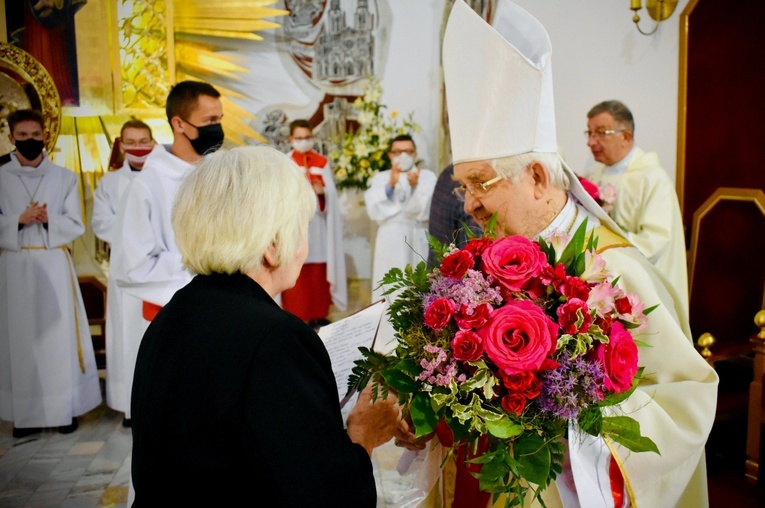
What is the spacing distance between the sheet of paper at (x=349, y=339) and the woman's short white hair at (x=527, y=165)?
479mm

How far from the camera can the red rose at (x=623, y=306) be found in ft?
4.49

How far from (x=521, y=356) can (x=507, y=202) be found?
2.21 ft

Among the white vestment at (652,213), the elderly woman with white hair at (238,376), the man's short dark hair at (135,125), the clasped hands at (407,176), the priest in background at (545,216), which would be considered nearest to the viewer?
the elderly woman with white hair at (238,376)

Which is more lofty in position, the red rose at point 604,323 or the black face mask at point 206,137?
the black face mask at point 206,137

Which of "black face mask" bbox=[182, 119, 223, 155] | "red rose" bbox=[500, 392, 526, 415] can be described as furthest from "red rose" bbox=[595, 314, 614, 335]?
"black face mask" bbox=[182, 119, 223, 155]

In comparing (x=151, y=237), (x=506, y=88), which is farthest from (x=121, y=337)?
(x=506, y=88)

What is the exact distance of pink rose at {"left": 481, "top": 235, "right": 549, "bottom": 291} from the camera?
133 centimetres

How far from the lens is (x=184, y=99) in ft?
10.2

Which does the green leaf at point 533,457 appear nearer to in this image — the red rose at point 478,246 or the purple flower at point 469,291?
the purple flower at point 469,291

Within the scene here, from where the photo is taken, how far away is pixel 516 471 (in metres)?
1.32

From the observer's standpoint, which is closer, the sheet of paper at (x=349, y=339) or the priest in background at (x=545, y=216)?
the priest in background at (x=545, y=216)

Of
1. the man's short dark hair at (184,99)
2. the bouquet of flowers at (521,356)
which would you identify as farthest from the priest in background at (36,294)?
the bouquet of flowers at (521,356)

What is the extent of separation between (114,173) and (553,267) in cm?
523

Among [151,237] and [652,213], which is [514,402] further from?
[652,213]
